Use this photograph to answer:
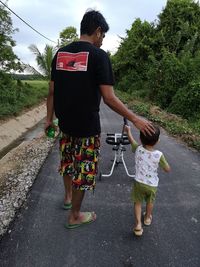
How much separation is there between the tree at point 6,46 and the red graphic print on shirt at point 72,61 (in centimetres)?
1200

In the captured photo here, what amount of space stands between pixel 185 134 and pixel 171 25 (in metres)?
15.9

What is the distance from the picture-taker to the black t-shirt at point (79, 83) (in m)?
2.95

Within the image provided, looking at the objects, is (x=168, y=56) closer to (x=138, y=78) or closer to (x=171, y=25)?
(x=171, y=25)

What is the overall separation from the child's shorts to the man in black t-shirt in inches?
20.8

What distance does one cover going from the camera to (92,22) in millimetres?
3119

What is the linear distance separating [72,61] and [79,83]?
212mm

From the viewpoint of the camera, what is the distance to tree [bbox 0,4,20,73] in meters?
14.3

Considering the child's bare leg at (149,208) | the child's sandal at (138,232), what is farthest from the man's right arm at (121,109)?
the child's sandal at (138,232)

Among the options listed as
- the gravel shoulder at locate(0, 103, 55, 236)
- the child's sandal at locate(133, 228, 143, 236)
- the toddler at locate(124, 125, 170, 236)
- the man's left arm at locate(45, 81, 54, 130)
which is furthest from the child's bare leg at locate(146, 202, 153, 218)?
the gravel shoulder at locate(0, 103, 55, 236)

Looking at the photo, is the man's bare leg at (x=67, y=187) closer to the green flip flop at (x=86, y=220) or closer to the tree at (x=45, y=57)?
the green flip flop at (x=86, y=220)

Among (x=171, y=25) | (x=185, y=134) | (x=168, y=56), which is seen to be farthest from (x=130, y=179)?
(x=171, y=25)

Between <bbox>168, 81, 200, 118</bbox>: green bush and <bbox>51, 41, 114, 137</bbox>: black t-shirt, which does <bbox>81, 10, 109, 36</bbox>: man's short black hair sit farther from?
<bbox>168, 81, 200, 118</bbox>: green bush

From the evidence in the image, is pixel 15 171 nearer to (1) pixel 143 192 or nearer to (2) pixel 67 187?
(2) pixel 67 187

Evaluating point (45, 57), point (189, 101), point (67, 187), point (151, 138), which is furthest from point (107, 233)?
point (45, 57)
